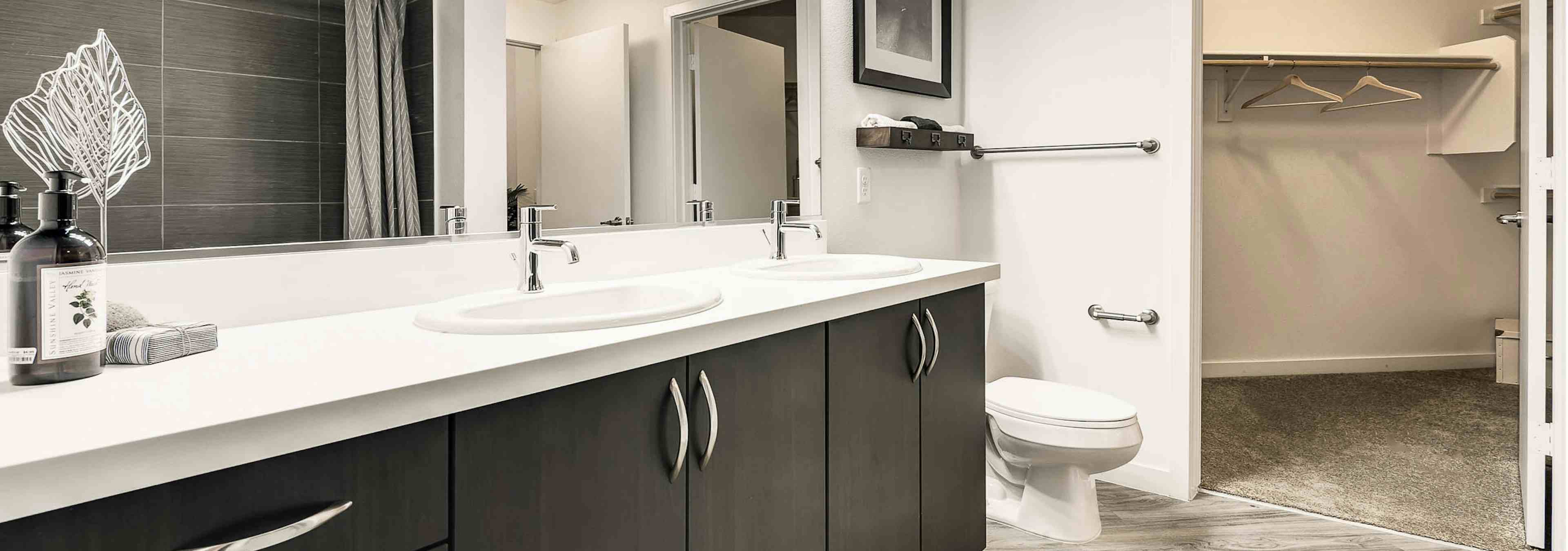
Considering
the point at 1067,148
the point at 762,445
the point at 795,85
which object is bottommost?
the point at 762,445

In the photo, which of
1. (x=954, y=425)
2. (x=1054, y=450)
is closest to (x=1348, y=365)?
(x=1054, y=450)

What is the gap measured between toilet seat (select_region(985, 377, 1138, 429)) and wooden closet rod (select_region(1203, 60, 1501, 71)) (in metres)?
2.06

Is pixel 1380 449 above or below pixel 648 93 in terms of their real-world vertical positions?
below

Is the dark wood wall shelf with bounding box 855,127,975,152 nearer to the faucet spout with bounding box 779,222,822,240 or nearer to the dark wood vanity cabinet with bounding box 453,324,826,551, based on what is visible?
the faucet spout with bounding box 779,222,822,240

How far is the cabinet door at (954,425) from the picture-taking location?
5.51ft

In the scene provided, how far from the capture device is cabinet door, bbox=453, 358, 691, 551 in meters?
0.84

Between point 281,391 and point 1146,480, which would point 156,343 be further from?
point 1146,480

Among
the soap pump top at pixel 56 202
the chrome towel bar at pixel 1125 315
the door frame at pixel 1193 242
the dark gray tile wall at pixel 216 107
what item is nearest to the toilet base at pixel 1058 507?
the door frame at pixel 1193 242

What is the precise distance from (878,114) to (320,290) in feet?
5.33

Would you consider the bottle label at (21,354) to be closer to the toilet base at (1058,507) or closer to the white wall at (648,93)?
the white wall at (648,93)

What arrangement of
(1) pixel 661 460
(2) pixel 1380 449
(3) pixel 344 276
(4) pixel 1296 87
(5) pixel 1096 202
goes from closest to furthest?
(1) pixel 661 460 < (3) pixel 344 276 < (5) pixel 1096 202 < (2) pixel 1380 449 < (4) pixel 1296 87

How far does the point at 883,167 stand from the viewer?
2471 mm

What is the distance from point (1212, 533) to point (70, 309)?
2.44m

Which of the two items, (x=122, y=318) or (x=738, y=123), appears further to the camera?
(x=738, y=123)
